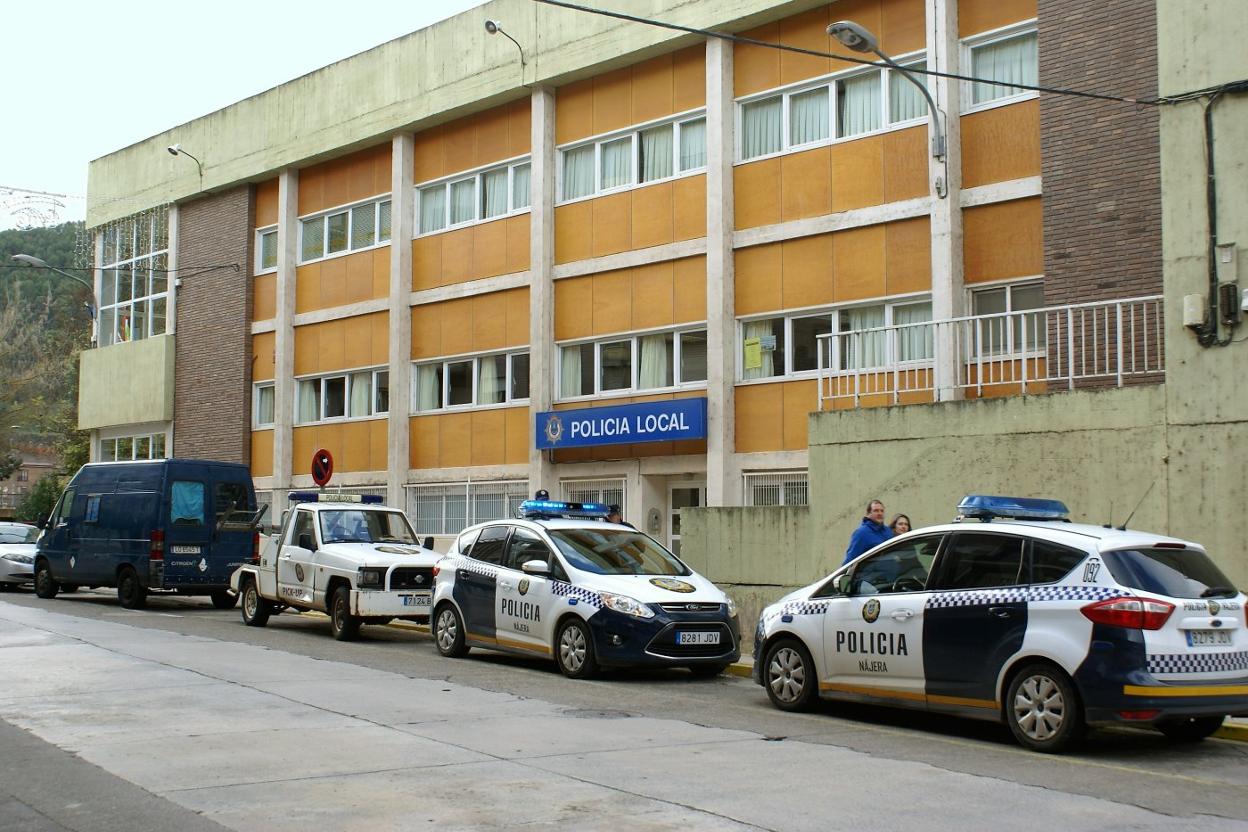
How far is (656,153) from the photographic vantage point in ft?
77.9

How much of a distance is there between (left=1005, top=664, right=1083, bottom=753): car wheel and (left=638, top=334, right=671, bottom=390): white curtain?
1389 centimetres

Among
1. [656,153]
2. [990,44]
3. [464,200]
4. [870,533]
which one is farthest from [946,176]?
[464,200]

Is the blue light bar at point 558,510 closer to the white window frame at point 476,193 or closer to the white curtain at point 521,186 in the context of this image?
the white window frame at point 476,193

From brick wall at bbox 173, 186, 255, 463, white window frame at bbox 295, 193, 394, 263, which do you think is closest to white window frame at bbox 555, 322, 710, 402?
white window frame at bbox 295, 193, 394, 263

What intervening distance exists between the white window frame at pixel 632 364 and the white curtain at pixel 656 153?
2698mm

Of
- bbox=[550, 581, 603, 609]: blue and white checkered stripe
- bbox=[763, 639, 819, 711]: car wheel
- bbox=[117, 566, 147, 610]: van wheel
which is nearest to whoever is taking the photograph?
bbox=[763, 639, 819, 711]: car wheel

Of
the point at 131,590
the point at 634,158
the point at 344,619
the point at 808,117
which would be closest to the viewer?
the point at 344,619

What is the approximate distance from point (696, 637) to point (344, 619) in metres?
6.16

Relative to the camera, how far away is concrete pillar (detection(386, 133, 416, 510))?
93.2 ft

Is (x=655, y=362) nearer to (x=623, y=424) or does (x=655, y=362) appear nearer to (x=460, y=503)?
(x=623, y=424)

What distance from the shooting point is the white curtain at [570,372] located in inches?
987

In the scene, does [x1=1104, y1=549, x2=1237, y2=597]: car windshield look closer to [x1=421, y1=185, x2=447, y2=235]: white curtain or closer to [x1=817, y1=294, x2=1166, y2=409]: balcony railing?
[x1=817, y1=294, x2=1166, y2=409]: balcony railing

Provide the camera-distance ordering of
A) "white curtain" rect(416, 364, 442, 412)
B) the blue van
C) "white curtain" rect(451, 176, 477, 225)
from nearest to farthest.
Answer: the blue van
"white curtain" rect(451, 176, 477, 225)
"white curtain" rect(416, 364, 442, 412)

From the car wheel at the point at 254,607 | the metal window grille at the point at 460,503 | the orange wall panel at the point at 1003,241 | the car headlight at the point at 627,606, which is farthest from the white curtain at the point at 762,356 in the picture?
the car headlight at the point at 627,606
